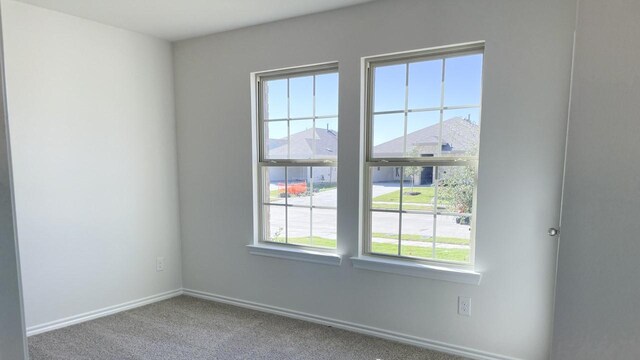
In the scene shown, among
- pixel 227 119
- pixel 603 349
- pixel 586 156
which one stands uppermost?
pixel 227 119

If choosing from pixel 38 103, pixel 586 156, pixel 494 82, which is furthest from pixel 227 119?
pixel 586 156

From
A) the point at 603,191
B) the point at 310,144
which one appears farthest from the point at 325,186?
the point at 603,191

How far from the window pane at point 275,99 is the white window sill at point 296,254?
1.13 meters

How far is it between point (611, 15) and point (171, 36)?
125 inches

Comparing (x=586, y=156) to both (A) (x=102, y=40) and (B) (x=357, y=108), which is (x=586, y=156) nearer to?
(B) (x=357, y=108)

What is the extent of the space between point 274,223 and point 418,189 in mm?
1319

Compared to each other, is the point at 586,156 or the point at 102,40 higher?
the point at 102,40

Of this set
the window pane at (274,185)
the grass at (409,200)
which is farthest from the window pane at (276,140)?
the grass at (409,200)

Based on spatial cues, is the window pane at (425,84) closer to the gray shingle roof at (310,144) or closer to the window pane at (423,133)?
the window pane at (423,133)

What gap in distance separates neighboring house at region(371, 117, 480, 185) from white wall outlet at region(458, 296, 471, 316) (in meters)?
0.80

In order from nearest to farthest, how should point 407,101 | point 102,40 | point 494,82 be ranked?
1. point 494,82
2. point 407,101
3. point 102,40

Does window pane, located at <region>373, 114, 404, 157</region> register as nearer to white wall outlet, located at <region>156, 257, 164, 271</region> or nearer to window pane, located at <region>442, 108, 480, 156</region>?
window pane, located at <region>442, 108, 480, 156</region>

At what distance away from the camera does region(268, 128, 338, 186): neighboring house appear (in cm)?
276

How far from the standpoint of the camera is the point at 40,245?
259cm
